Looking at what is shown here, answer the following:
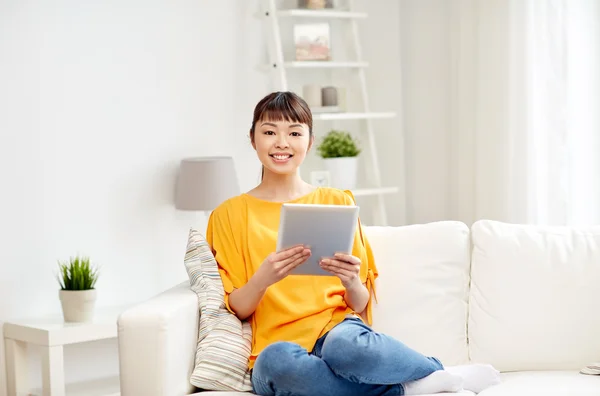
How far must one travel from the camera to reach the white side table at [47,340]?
3422mm

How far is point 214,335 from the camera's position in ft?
8.17

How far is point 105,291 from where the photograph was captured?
3.92 metres

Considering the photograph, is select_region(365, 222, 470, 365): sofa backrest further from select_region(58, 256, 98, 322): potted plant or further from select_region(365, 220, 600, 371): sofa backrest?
select_region(58, 256, 98, 322): potted plant

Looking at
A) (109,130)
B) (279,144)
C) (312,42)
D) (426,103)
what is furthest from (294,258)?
(426,103)

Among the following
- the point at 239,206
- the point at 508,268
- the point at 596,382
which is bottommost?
the point at 596,382

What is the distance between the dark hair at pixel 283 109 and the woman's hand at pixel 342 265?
45cm

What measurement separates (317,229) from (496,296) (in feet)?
2.20

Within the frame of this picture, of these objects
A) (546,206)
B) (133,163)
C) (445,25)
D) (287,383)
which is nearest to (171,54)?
(133,163)

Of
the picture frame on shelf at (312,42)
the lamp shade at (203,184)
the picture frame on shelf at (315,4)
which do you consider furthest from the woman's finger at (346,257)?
the picture frame on shelf at (315,4)

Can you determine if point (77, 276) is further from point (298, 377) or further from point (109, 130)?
point (298, 377)

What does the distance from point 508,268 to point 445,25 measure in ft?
6.87

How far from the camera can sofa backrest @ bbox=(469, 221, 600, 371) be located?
2656 millimetres

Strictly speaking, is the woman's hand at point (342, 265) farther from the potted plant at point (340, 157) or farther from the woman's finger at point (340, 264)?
the potted plant at point (340, 157)

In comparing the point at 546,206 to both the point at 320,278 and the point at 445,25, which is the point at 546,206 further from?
the point at 320,278
